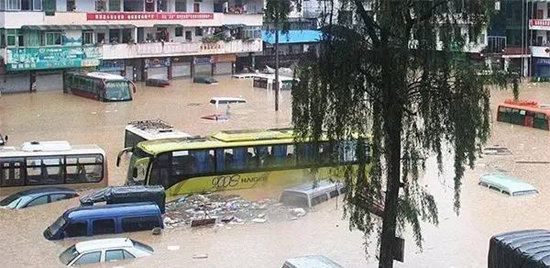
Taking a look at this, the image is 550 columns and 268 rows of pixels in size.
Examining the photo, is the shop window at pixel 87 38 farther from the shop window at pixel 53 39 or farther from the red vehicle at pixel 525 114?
the red vehicle at pixel 525 114

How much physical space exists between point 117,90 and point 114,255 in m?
32.9

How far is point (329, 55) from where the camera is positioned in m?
14.0

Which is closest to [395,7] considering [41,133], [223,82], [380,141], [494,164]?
[380,141]

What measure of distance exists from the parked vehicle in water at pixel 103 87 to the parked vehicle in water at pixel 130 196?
27.6 metres

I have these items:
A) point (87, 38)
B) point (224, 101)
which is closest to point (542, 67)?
point (224, 101)

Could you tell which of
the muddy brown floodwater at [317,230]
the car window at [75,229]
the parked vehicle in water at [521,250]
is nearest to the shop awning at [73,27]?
the muddy brown floodwater at [317,230]

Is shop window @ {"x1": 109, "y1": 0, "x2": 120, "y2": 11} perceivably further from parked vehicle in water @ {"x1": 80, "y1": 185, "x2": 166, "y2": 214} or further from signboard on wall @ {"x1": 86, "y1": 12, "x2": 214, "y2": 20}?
parked vehicle in water @ {"x1": 80, "y1": 185, "x2": 166, "y2": 214}

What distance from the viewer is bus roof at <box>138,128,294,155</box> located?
24578 millimetres

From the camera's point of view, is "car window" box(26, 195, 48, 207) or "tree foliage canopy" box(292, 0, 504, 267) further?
"car window" box(26, 195, 48, 207)

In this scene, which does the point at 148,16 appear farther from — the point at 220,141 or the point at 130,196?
the point at 130,196

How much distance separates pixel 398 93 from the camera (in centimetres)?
1352

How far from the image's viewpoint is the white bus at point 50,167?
24.9 m

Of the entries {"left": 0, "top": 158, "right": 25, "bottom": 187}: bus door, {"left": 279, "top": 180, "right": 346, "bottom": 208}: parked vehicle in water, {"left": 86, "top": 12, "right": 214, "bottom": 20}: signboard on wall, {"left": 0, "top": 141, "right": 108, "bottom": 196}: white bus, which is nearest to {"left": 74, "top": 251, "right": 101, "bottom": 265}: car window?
{"left": 279, "top": 180, "right": 346, "bottom": 208}: parked vehicle in water

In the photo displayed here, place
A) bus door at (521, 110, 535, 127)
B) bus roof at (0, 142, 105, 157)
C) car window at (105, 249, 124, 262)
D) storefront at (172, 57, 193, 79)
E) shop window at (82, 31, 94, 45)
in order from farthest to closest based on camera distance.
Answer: storefront at (172, 57, 193, 79) → shop window at (82, 31, 94, 45) → bus door at (521, 110, 535, 127) → bus roof at (0, 142, 105, 157) → car window at (105, 249, 124, 262)
